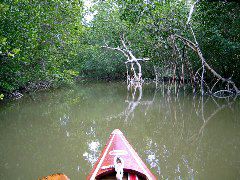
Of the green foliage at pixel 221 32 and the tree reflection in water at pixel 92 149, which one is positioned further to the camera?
the green foliage at pixel 221 32

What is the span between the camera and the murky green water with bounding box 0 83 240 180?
4328 millimetres

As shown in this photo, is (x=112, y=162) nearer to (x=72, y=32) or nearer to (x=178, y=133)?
(x=178, y=133)

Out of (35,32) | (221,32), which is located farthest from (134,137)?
(221,32)

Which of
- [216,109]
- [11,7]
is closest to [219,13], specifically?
[216,109]

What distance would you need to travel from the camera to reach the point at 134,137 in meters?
6.04

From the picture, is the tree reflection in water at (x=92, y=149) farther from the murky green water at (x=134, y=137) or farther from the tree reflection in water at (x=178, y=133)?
the tree reflection in water at (x=178, y=133)

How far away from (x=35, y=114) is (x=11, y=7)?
340 cm

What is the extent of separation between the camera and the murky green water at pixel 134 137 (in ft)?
14.2

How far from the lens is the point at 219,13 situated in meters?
11.1

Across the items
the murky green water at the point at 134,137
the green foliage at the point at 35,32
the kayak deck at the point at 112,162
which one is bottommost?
the murky green water at the point at 134,137

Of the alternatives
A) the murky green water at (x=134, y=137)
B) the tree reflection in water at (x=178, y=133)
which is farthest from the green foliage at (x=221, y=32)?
the murky green water at (x=134, y=137)

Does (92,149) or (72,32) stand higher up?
(72,32)

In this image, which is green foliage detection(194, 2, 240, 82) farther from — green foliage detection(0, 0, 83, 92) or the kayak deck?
the kayak deck

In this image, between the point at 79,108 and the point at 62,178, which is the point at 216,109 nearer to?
the point at 79,108
